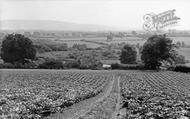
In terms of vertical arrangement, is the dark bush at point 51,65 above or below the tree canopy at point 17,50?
below

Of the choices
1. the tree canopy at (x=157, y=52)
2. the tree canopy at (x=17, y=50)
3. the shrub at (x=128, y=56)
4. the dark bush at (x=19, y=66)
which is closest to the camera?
the dark bush at (x=19, y=66)

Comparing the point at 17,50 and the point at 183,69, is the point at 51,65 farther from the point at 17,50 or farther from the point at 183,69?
the point at 183,69

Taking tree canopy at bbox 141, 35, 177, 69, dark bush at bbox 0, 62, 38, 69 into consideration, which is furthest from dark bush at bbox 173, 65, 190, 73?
dark bush at bbox 0, 62, 38, 69

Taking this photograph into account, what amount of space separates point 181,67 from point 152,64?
9.46 meters

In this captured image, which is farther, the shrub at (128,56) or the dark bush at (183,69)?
the shrub at (128,56)

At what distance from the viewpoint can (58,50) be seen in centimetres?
15588

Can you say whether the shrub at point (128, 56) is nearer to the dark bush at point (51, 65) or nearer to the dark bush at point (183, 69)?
the dark bush at point (183, 69)

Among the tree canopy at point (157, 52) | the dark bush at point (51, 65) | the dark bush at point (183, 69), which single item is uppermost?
the tree canopy at point (157, 52)

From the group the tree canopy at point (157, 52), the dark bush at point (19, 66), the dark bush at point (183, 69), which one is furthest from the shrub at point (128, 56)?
the dark bush at point (19, 66)

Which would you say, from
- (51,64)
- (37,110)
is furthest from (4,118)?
(51,64)

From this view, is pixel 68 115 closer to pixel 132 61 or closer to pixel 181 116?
pixel 181 116

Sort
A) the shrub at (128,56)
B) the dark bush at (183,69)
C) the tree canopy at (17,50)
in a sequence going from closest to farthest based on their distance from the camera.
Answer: the dark bush at (183,69), the tree canopy at (17,50), the shrub at (128,56)

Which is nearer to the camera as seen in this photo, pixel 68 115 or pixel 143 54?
pixel 68 115

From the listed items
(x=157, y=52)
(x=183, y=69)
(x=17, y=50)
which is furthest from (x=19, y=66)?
(x=183, y=69)
